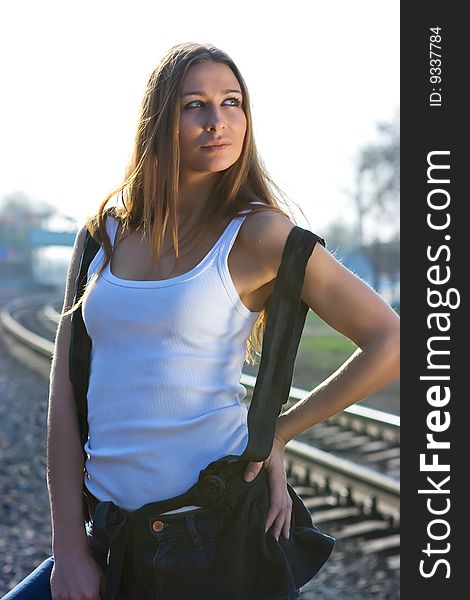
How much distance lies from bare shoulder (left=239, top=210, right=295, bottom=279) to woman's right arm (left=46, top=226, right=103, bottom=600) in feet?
1.59

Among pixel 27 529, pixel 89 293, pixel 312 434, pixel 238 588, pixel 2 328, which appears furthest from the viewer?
pixel 2 328

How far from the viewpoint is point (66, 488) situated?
6.66ft

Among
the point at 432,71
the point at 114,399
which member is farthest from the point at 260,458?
the point at 432,71

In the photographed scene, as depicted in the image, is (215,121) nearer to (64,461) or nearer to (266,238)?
(266,238)

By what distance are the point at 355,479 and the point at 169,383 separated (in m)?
4.24

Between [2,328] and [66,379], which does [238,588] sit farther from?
[2,328]

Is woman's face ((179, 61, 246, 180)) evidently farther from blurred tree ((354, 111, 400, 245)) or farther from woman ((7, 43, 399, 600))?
blurred tree ((354, 111, 400, 245))

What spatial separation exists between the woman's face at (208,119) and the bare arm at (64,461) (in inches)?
17.7

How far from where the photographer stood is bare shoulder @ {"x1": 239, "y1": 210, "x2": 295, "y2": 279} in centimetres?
193

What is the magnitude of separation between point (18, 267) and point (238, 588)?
175 feet

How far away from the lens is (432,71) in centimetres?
373

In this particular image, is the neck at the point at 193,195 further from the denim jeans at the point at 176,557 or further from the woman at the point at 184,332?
the denim jeans at the point at 176,557

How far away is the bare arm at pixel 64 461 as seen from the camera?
198cm

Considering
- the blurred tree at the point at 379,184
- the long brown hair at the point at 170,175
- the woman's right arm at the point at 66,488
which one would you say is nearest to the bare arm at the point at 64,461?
the woman's right arm at the point at 66,488
